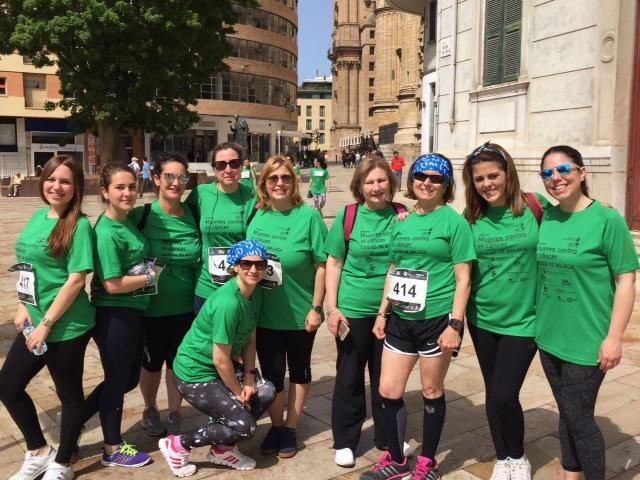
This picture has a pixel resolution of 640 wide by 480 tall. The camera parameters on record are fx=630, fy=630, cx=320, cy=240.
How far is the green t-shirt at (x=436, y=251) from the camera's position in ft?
11.3

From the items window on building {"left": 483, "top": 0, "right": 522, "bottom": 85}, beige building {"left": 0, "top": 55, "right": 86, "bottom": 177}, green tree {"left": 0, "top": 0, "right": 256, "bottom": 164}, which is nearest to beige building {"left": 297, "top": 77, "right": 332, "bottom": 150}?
beige building {"left": 0, "top": 55, "right": 86, "bottom": 177}

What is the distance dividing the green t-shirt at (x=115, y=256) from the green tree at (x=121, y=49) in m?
22.3

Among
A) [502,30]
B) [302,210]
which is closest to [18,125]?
[502,30]

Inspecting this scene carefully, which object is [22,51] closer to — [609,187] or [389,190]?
[609,187]

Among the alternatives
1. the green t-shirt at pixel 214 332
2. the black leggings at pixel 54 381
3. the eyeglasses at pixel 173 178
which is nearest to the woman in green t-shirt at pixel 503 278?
the green t-shirt at pixel 214 332

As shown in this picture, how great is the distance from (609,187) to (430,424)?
758cm

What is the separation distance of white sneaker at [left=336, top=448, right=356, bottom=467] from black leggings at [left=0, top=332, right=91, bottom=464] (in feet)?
5.26

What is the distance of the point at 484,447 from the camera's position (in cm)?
422

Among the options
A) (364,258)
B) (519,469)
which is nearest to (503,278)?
(364,258)

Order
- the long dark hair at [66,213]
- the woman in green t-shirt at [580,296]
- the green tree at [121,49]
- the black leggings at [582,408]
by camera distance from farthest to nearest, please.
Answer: the green tree at [121,49] → the long dark hair at [66,213] → the black leggings at [582,408] → the woman in green t-shirt at [580,296]

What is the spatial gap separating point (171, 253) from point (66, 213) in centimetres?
75

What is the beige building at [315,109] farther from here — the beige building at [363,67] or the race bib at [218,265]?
the race bib at [218,265]

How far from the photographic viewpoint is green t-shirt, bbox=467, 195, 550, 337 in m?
3.39

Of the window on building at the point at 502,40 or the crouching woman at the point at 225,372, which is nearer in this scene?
the crouching woman at the point at 225,372
